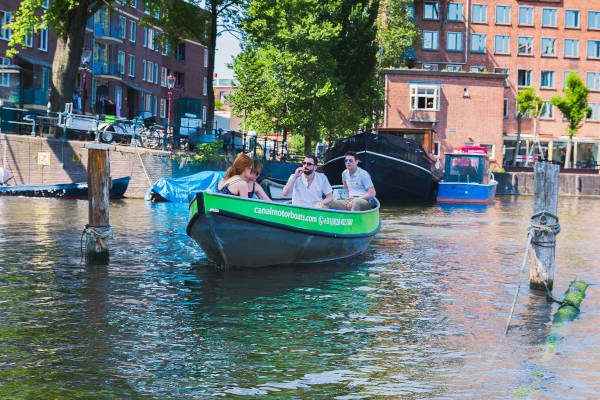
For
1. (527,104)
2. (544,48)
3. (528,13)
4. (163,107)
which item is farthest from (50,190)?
(544,48)

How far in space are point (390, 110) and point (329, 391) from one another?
5475cm

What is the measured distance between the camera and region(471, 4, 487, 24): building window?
7331 cm

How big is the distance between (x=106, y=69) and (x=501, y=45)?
119ft

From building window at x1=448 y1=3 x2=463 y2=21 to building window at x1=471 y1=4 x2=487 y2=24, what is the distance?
134 centimetres

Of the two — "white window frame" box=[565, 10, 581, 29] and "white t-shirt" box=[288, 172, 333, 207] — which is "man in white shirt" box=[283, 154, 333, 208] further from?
"white window frame" box=[565, 10, 581, 29]

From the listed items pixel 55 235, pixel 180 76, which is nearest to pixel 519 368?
pixel 55 235

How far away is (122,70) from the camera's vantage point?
64875 millimetres

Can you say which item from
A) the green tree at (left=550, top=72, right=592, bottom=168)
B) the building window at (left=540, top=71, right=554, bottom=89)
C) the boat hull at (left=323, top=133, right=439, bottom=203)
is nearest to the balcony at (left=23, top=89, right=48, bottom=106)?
the boat hull at (left=323, top=133, right=439, bottom=203)

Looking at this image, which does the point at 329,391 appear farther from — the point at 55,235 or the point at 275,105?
the point at 275,105

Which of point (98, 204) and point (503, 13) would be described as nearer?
point (98, 204)

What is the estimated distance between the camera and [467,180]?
4106 centimetres

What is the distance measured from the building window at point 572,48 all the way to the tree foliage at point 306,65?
2942cm

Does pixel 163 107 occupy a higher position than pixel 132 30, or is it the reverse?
pixel 132 30

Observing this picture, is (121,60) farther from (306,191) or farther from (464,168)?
(306,191)
